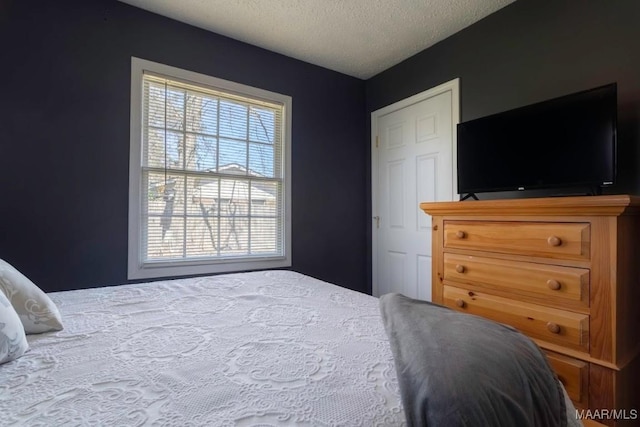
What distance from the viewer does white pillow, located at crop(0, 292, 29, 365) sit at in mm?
742

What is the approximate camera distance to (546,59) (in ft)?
6.78

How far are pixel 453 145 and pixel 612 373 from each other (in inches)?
68.3

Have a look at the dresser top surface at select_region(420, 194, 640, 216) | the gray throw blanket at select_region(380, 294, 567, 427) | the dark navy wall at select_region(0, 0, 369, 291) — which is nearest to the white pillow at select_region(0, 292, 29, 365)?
the gray throw blanket at select_region(380, 294, 567, 427)

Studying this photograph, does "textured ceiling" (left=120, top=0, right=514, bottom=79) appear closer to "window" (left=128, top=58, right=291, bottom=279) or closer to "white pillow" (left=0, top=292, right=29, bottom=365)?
"window" (left=128, top=58, right=291, bottom=279)

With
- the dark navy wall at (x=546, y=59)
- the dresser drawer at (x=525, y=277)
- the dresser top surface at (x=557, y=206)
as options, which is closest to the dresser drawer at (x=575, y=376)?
the dresser drawer at (x=525, y=277)

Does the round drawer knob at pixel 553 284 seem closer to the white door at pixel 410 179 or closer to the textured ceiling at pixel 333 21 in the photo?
the white door at pixel 410 179

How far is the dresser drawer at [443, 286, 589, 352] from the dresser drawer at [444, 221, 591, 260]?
257 mm

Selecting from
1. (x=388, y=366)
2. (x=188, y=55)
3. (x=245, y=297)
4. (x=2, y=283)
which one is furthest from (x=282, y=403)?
(x=188, y=55)

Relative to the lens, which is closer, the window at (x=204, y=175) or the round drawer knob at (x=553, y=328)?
the round drawer knob at (x=553, y=328)

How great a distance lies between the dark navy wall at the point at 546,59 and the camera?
68.4 inches

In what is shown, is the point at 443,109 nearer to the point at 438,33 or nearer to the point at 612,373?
the point at 438,33

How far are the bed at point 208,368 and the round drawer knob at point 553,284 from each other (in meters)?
0.91

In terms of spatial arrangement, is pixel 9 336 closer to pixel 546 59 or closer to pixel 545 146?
pixel 545 146

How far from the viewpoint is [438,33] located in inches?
102
